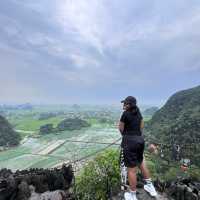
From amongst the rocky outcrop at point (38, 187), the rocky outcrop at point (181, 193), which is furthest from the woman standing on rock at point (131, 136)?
the rocky outcrop at point (38, 187)

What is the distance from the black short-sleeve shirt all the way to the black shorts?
93 mm

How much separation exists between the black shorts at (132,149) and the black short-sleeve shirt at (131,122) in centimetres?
9

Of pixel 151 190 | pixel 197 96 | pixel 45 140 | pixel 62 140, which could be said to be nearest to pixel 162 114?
pixel 197 96

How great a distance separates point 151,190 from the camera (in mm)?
5441

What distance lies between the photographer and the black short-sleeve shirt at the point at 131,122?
4906 mm

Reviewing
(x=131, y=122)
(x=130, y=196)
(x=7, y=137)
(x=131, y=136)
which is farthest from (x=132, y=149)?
(x=7, y=137)

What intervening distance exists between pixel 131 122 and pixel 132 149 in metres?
0.49

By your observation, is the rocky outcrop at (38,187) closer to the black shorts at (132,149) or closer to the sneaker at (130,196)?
the sneaker at (130,196)

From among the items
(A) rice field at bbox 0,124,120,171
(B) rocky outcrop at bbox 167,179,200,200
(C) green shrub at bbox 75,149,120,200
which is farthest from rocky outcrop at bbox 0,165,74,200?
(A) rice field at bbox 0,124,120,171

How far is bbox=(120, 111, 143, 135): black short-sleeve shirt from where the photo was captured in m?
4.91

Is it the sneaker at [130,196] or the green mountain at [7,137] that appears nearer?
the sneaker at [130,196]

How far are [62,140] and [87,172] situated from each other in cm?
5631

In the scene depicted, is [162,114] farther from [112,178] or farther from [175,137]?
[112,178]

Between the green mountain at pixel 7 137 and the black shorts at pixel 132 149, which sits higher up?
the black shorts at pixel 132 149
